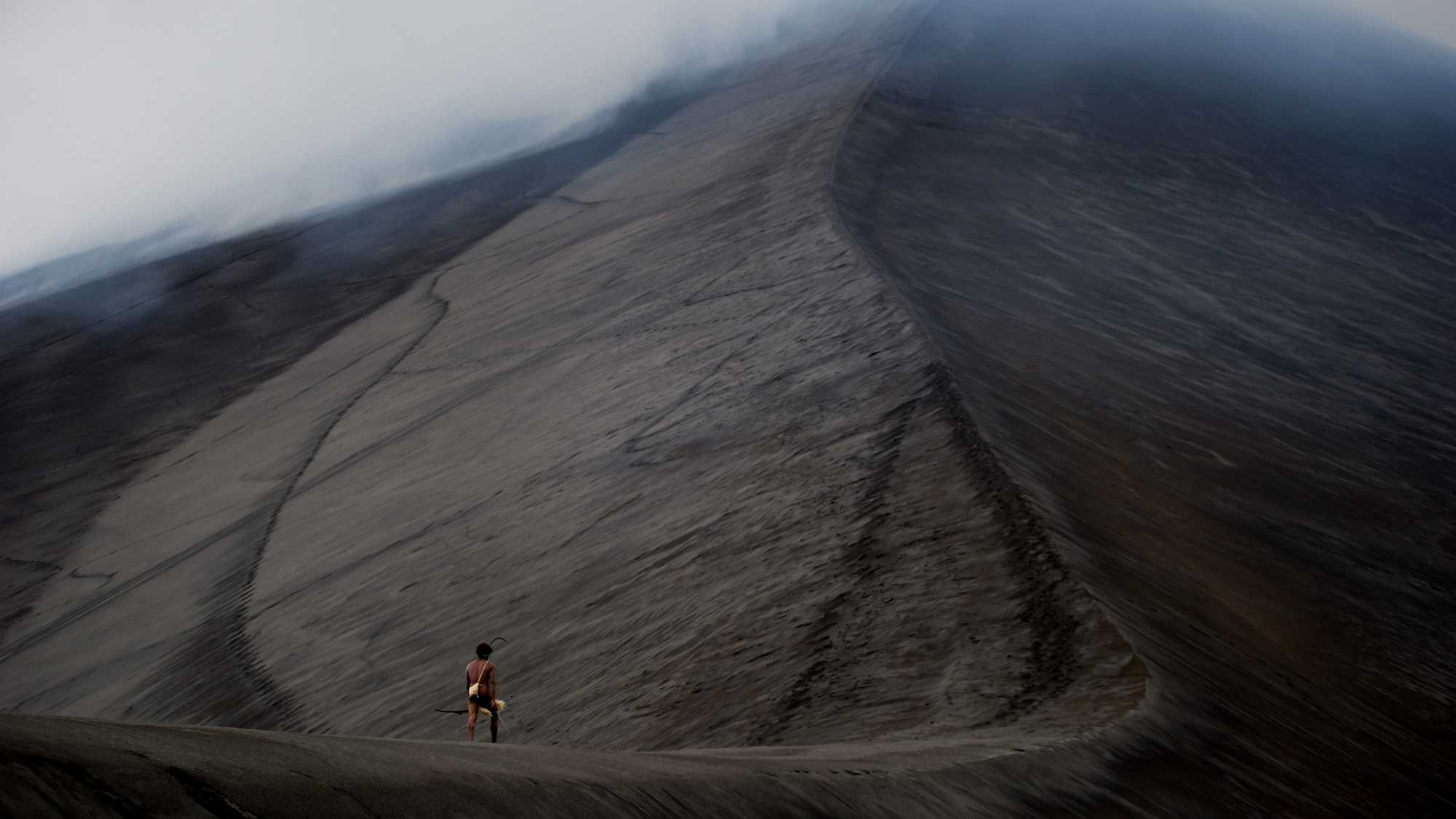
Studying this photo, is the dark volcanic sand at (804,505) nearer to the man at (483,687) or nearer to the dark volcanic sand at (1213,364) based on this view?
the dark volcanic sand at (1213,364)

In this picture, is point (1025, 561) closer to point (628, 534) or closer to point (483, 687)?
point (483, 687)

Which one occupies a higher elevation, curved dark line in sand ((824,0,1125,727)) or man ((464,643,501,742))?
man ((464,643,501,742))

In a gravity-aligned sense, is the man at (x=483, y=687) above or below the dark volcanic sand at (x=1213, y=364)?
above

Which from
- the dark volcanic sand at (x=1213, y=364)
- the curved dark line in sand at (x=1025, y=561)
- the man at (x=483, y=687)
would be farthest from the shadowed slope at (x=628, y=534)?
the man at (x=483, y=687)

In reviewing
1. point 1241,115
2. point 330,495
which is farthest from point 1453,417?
point 1241,115

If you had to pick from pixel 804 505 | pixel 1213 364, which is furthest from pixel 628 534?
pixel 1213 364

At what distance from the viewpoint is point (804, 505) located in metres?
9.90

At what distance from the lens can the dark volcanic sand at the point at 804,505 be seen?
6.05m

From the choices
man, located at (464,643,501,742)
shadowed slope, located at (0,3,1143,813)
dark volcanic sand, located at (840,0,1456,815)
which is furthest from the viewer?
shadowed slope, located at (0,3,1143,813)

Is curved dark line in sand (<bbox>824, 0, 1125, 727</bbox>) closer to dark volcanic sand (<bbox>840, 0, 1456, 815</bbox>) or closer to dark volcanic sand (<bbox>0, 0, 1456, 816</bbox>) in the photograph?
dark volcanic sand (<bbox>0, 0, 1456, 816</bbox>)

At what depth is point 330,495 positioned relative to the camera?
1572cm

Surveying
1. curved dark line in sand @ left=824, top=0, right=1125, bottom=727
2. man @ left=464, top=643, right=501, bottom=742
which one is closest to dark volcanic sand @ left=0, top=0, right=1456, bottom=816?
curved dark line in sand @ left=824, top=0, right=1125, bottom=727

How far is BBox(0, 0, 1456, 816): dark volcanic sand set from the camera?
605cm

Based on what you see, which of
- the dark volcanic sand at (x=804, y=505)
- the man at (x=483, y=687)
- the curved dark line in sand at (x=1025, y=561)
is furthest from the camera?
the curved dark line in sand at (x=1025, y=561)
